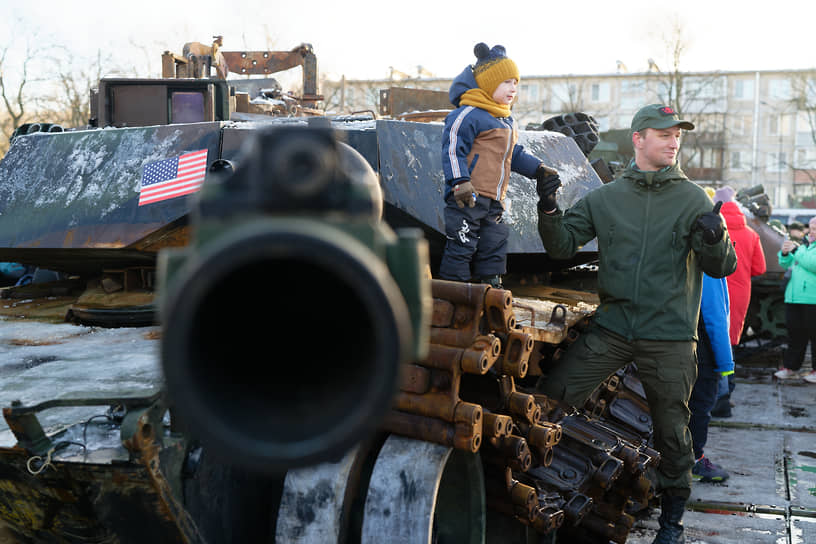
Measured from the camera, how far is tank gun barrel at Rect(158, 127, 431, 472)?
0.97 meters

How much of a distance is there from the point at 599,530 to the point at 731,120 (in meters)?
55.2

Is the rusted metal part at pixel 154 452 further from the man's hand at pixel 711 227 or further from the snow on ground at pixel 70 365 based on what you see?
the man's hand at pixel 711 227

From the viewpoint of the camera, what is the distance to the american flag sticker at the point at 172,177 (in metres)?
4.36

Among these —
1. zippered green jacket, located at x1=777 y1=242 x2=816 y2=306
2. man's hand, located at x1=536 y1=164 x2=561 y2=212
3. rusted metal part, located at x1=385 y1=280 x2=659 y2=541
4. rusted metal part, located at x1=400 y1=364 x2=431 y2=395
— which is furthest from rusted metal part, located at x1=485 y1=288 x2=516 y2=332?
zippered green jacket, located at x1=777 y1=242 x2=816 y2=306

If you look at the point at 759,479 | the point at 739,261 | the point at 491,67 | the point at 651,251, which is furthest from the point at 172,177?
the point at 739,261

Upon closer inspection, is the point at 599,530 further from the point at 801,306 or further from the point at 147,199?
the point at 801,306

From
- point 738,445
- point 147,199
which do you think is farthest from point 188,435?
point 738,445

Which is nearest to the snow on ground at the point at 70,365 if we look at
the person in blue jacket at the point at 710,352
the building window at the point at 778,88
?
the person in blue jacket at the point at 710,352

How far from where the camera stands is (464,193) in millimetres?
4082

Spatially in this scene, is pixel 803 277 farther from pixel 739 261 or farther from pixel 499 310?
pixel 499 310

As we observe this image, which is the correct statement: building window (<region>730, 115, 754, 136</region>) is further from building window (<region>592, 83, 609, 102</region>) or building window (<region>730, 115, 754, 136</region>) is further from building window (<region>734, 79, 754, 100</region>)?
building window (<region>592, 83, 609, 102</region>)

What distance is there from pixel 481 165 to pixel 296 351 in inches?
128

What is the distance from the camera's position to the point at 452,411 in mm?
3049

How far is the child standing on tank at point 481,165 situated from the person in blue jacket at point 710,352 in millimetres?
1578
